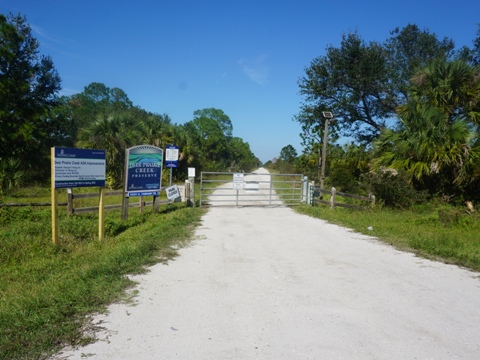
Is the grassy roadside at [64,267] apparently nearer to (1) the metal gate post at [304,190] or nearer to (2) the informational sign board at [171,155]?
(2) the informational sign board at [171,155]

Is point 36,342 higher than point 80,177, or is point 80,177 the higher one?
point 80,177

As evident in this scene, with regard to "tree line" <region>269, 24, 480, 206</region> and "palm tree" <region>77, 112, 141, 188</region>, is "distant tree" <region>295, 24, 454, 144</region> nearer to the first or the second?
"tree line" <region>269, 24, 480, 206</region>

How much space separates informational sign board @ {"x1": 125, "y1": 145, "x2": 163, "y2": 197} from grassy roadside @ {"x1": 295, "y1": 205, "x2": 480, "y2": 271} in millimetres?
5841

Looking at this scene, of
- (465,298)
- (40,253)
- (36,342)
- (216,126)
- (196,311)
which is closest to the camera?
(36,342)

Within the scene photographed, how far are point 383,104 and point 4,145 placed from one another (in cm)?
2577

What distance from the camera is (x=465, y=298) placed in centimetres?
532

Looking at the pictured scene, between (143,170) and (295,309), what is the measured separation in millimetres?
8605

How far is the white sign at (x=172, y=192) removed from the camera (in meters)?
14.3

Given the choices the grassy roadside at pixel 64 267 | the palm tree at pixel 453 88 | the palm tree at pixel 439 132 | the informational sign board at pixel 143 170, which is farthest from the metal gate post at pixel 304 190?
the informational sign board at pixel 143 170

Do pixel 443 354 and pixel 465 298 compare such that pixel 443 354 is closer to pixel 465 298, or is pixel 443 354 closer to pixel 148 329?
pixel 465 298

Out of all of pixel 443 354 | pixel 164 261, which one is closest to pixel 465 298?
pixel 443 354

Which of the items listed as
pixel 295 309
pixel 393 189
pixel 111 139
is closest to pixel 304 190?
pixel 393 189

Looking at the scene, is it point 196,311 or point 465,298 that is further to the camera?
point 465,298

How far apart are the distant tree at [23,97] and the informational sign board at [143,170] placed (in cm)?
1646
